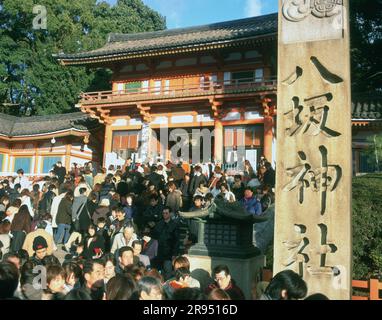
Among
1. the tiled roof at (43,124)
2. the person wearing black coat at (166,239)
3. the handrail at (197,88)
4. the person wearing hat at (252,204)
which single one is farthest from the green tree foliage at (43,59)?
the person wearing black coat at (166,239)

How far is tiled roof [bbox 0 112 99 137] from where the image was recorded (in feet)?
69.4

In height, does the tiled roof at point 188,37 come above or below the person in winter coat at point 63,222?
above

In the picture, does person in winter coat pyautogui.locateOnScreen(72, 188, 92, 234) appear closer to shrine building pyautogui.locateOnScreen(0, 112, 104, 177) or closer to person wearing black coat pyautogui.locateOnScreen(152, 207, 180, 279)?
person wearing black coat pyautogui.locateOnScreen(152, 207, 180, 279)

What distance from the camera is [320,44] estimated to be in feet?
16.5

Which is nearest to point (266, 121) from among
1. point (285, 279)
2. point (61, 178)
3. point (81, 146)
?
point (61, 178)

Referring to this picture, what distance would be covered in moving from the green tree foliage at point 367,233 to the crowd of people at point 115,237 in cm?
241

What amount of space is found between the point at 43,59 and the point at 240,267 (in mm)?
25305

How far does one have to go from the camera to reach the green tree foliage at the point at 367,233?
20.8 ft

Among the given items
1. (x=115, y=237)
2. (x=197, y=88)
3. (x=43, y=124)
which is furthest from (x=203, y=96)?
(x=115, y=237)

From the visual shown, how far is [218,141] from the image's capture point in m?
17.7

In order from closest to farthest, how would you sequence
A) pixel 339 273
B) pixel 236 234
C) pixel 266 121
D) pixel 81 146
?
pixel 339 273
pixel 236 234
pixel 266 121
pixel 81 146

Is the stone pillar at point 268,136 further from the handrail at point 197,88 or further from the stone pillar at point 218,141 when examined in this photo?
the stone pillar at point 218,141
